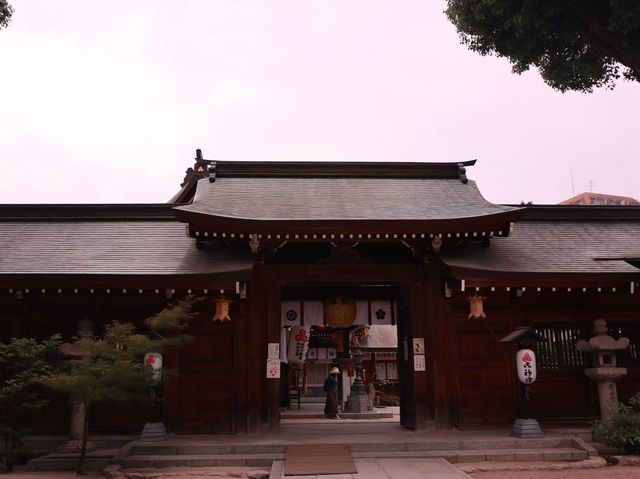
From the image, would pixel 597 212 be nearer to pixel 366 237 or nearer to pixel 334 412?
pixel 366 237

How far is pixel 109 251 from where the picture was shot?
12.4m

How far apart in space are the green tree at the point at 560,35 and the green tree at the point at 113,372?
9438mm

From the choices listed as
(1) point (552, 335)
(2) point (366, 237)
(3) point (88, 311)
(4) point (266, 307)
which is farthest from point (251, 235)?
(1) point (552, 335)

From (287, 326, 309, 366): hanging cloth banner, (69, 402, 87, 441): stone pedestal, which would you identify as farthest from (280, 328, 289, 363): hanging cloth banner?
(69, 402, 87, 441): stone pedestal

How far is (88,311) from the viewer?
11.7 meters

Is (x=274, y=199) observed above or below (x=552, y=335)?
above

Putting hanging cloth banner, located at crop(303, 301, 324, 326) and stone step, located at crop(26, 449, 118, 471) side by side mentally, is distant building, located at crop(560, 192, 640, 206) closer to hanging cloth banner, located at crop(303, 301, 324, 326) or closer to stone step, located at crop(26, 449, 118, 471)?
hanging cloth banner, located at crop(303, 301, 324, 326)

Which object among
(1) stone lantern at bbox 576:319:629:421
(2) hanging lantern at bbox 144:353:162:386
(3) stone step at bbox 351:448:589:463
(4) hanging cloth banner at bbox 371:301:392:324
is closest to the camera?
(3) stone step at bbox 351:448:589:463

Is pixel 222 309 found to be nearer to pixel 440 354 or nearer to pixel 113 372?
pixel 113 372

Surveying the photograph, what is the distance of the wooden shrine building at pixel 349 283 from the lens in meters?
11.0

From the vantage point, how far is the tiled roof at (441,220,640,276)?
11.6 m

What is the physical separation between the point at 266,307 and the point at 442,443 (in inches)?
180

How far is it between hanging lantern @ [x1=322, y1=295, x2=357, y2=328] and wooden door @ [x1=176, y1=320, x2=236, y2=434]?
2.98 metres

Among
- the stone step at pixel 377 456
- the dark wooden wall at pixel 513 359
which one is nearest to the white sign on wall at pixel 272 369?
the stone step at pixel 377 456
